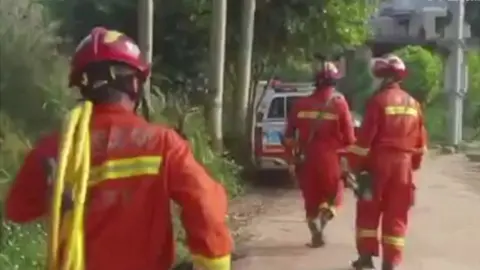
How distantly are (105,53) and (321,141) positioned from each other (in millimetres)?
7842

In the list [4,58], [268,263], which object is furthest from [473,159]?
[4,58]

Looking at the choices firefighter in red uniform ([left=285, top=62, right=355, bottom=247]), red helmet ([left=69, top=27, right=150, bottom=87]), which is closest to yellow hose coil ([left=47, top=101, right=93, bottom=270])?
red helmet ([left=69, top=27, right=150, bottom=87])

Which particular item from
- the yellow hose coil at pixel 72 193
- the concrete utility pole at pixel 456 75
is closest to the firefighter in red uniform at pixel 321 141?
the yellow hose coil at pixel 72 193

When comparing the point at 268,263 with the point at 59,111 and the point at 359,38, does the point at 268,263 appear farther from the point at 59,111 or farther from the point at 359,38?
the point at 359,38

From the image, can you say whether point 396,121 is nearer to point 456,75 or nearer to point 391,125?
point 391,125

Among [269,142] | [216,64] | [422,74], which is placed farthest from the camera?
[422,74]

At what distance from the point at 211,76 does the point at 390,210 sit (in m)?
7.13

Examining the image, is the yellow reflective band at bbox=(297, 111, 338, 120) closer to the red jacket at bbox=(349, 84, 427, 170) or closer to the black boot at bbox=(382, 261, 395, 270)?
the red jacket at bbox=(349, 84, 427, 170)

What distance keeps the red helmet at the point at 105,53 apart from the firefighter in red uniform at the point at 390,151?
18.0ft

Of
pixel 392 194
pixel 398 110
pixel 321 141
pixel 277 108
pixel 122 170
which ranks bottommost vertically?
pixel 277 108

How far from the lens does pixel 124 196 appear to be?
15.0 ft

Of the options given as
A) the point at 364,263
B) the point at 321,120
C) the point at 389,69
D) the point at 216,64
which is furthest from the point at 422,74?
the point at 389,69

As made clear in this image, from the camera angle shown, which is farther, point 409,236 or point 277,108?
point 277,108

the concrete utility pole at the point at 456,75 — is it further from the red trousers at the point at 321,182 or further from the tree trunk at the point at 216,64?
the red trousers at the point at 321,182
